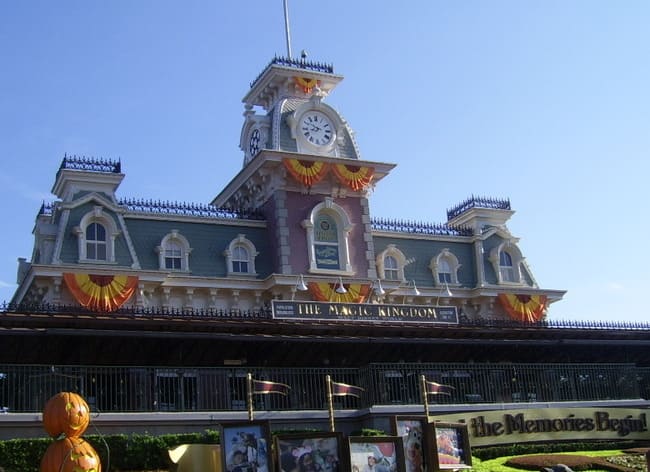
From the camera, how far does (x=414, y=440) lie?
22500mm

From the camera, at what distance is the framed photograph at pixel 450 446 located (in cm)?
2256

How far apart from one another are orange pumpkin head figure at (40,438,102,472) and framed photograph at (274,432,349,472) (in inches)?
145

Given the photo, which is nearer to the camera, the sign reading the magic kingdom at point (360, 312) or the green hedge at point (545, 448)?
the green hedge at point (545, 448)

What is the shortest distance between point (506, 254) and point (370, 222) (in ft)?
29.2

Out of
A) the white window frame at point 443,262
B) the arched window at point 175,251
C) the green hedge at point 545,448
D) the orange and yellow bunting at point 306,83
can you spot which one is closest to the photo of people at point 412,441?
the green hedge at point 545,448

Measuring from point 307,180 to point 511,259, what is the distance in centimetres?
1306

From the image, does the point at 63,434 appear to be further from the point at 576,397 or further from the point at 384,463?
the point at 576,397

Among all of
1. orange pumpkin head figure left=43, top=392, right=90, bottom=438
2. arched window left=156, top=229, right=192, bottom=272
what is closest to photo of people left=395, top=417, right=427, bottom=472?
orange pumpkin head figure left=43, top=392, right=90, bottom=438

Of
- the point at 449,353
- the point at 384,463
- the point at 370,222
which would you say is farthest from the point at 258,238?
the point at 384,463

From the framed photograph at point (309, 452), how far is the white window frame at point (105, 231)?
20309 millimetres

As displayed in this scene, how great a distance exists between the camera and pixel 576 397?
33.9m

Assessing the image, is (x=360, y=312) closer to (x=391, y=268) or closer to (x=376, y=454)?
(x=391, y=268)

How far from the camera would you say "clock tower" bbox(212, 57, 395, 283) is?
43000 millimetres

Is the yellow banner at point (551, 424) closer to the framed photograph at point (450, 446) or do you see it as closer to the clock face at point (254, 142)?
the framed photograph at point (450, 446)
